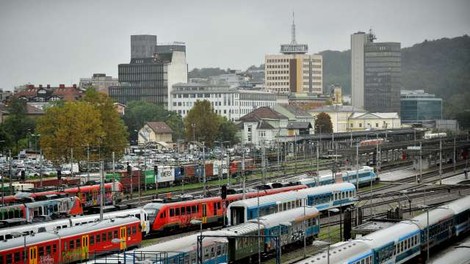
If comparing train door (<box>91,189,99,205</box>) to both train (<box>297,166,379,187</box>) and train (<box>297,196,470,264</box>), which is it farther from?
train (<box>297,196,470,264</box>)

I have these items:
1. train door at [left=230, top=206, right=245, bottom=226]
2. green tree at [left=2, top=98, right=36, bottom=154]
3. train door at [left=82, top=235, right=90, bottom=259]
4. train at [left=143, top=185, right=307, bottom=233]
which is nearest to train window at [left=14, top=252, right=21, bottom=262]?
train door at [left=82, top=235, right=90, bottom=259]

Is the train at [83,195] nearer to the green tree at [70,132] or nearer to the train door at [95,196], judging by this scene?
the train door at [95,196]

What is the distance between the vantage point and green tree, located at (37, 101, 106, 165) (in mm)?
94625

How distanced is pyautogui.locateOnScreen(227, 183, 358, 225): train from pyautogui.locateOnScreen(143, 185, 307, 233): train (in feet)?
5.40

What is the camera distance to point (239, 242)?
40188mm

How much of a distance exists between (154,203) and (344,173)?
32.4m

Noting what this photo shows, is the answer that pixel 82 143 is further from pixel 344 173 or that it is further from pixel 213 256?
pixel 213 256

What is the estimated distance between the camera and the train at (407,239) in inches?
1405

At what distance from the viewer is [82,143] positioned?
313 ft

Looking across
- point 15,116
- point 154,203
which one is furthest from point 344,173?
point 15,116

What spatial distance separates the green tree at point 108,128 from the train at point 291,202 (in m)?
41.9

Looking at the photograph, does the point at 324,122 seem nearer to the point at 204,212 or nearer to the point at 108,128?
the point at 108,128

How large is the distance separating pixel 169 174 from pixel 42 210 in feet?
109

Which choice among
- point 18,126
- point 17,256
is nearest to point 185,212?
point 17,256
